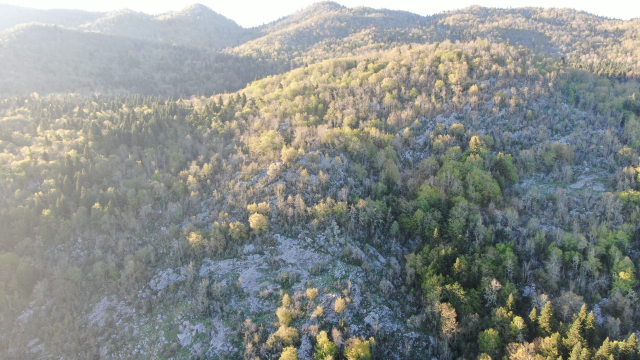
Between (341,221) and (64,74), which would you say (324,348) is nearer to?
(341,221)

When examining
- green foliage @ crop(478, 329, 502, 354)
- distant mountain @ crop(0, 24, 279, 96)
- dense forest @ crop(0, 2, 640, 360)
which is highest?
distant mountain @ crop(0, 24, 279, 96)

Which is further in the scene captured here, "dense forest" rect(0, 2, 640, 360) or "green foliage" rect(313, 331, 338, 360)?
"dense forest" rect(0, 2, 640, 360)

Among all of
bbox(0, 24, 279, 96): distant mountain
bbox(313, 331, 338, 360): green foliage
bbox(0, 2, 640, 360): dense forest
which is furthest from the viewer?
bbox(0, 24, 279, 96): distant mountain

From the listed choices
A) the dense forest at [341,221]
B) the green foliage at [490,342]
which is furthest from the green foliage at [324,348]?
the green foliage at [490,342]

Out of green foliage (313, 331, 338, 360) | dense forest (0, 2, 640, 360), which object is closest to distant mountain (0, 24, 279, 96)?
dense forest (0, 2, 640, 360)

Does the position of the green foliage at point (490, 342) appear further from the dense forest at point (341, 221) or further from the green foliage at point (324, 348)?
the green foliage at point (324, 348)

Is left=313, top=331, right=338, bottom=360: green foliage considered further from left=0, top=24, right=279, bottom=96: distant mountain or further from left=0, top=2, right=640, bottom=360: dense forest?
left=0, top=24, right=279, bottom=96: distant mountain

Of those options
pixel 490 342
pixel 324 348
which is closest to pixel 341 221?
pixel 324 348

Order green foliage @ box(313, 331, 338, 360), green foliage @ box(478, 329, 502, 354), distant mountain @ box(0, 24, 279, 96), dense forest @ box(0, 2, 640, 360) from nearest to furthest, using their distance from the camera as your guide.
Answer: green foliage @ box(313, 331, 338, 360), green foliage @ box(478, 329, 502, 354), dense forest @ box(0, 2, 640, 360), distant mountain @ box(0, 24, 279, 96)
